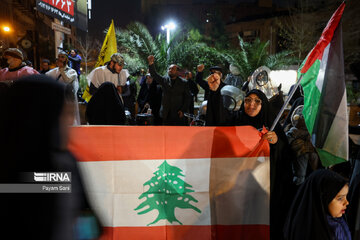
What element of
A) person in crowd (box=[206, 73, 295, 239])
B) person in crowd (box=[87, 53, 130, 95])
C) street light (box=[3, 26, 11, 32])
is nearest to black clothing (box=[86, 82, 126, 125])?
person in crowd (box=[87, 53, 130, 95])

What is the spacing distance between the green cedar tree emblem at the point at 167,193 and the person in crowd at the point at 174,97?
3.89m

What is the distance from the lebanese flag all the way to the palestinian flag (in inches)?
26.2

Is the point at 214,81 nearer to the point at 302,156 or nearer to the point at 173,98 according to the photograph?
the point at 302,156

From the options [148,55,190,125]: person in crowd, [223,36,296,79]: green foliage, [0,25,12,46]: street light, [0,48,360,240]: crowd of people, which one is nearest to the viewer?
[0,48,360,240]: crowd of people

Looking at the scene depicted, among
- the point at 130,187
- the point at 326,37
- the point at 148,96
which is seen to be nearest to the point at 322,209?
the point at 326,37

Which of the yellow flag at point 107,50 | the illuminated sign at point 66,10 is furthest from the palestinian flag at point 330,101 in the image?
the illuminated sign at point 66,10

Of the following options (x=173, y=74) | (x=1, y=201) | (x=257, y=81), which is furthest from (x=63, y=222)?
(x=257, y=81)

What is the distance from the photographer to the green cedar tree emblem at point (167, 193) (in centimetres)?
319

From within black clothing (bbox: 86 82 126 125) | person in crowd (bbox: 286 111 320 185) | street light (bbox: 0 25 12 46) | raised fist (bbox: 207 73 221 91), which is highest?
street light (bbox: 0 25 12 46)

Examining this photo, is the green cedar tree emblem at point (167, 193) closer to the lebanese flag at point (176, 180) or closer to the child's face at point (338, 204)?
the lebanese flag at point (176, 180)

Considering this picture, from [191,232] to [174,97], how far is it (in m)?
4.17

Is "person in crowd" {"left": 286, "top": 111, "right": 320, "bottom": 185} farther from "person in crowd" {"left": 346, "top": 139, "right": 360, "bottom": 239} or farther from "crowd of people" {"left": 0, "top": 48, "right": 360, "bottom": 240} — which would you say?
"person in crowd" {"left": 346, "top": 139, "right": 360, "bottom": 239}

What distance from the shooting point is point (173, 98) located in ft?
23.1

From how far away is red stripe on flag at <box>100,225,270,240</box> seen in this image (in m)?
3.16
